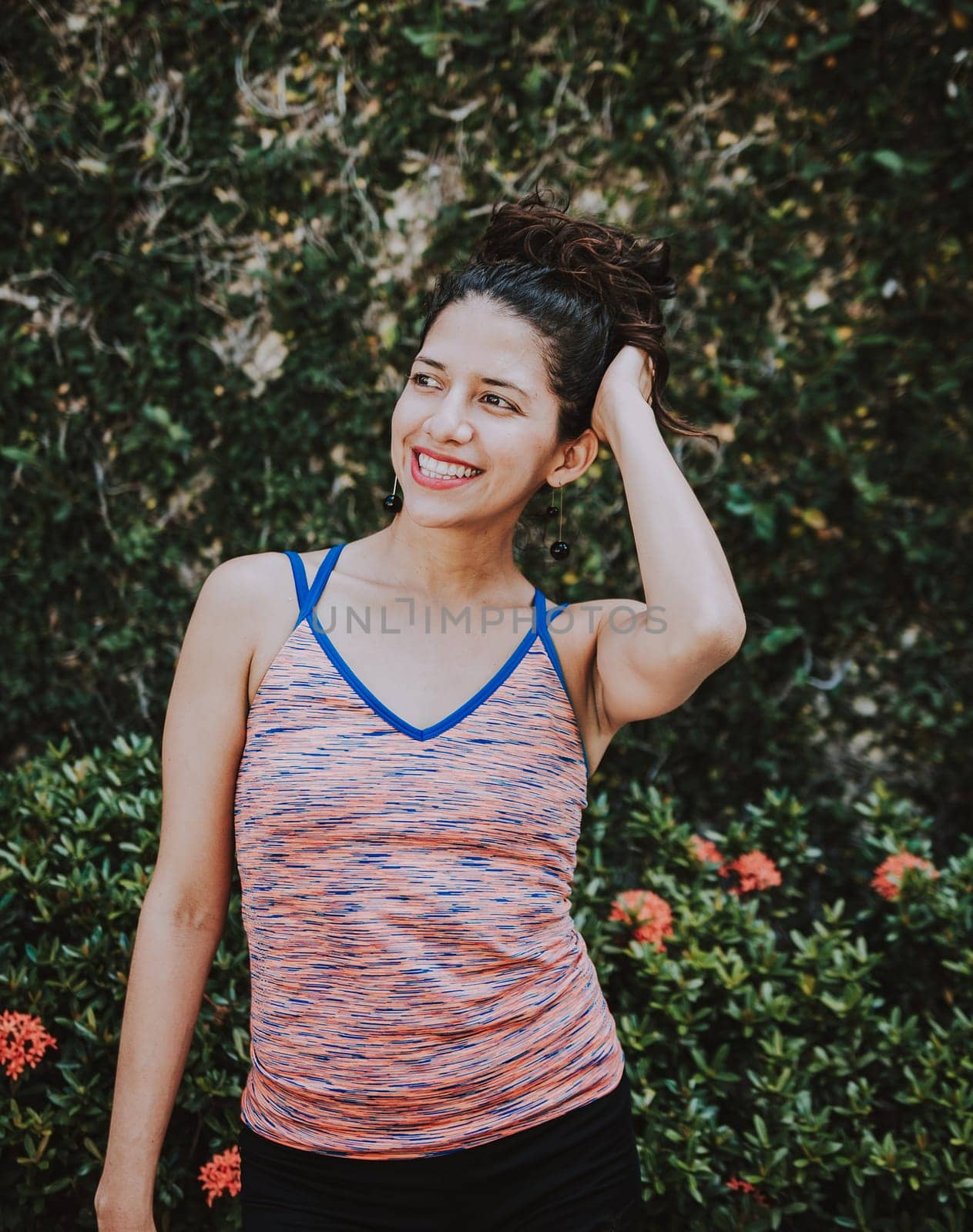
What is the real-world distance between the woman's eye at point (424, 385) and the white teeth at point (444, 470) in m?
0.13

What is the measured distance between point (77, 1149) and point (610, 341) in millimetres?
1991

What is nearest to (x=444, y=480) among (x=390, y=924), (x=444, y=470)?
(x=444, y=470)

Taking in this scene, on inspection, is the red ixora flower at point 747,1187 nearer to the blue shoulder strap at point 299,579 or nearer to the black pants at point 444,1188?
the black pants at point 444,1188

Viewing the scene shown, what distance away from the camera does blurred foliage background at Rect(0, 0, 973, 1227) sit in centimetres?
332

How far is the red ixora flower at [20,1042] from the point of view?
6.82 ft

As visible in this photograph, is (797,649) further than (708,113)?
Yes

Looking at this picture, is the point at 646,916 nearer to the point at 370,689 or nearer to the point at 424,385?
the point at 370,689

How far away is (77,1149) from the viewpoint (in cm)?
212

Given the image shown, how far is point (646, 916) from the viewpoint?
253 cm

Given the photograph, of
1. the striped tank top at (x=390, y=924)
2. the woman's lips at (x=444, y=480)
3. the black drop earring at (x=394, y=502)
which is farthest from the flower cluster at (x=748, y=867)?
the woman's lips at (x=444, y=480)

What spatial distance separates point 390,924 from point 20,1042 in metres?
1.14

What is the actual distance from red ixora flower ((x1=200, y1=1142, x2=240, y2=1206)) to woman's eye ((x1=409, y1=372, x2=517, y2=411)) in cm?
158

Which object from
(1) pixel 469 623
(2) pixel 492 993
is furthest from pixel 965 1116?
(1) pixel 469 623

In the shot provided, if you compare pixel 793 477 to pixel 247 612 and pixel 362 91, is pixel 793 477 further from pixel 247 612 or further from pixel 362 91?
pixel 247 612
